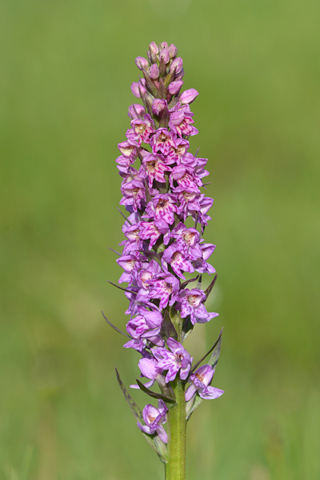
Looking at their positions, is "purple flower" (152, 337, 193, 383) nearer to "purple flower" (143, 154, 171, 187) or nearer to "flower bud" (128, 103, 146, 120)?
"purple flower" (143, 154, 171, 187)

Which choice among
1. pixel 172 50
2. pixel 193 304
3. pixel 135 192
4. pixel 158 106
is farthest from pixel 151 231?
pixel 172 50

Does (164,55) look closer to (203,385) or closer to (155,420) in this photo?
(203,385)

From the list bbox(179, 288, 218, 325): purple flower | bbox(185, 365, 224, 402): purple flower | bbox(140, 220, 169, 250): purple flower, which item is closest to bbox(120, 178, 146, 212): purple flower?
bbox(140, 220, 169, 250): purple flower

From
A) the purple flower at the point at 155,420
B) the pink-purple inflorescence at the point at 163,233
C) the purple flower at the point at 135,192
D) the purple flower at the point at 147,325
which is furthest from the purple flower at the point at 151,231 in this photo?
the purple flower at the point at 155,420

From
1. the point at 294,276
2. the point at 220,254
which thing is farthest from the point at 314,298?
the point at 220,254

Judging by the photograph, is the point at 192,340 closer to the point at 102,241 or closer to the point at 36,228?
the point at 102,241
